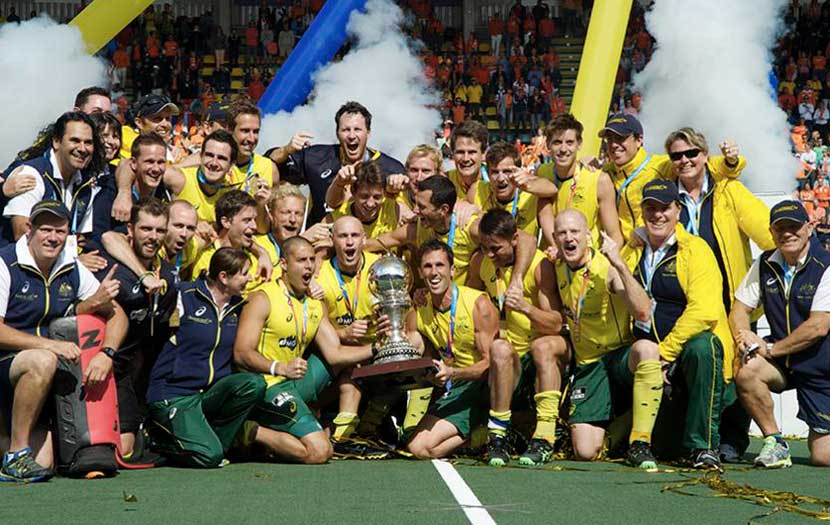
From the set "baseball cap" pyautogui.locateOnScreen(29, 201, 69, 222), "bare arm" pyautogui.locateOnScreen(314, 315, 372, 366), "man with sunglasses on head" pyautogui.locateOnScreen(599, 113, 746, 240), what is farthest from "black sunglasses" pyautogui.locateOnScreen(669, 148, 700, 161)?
"baseball cap" pyautogui.locateOnScreen(29, 201, 69, 222)

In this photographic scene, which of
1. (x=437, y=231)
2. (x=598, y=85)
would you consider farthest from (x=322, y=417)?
(x=598, y=85)

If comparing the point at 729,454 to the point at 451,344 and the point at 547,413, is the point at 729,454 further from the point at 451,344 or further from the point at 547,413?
the point at 451,344

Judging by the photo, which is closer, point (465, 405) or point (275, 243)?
point (465, 405)

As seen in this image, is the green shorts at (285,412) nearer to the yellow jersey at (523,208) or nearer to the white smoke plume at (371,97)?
the yellow jersey at (523,208)

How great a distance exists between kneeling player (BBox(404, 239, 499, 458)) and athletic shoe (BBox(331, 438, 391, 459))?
0.18 meters

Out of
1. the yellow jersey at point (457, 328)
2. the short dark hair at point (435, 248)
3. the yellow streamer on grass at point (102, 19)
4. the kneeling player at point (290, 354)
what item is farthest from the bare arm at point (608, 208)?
the yellow streamer on grass at point (102, 19)

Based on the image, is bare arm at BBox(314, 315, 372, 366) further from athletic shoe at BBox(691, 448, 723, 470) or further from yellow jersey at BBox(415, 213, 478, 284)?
athletic shoe at BBox(691, 448, 723, 470)

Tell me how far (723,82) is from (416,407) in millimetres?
9337

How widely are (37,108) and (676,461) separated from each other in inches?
356

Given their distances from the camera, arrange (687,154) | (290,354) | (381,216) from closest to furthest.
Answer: (290,354)
(687,154)
(381,216)

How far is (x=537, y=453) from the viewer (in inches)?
298

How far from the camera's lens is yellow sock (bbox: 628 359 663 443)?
294 inches

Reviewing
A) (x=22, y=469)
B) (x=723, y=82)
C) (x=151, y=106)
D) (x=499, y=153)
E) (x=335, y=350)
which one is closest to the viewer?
(x=22, y=469)

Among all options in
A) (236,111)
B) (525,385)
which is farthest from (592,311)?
(236,111)
